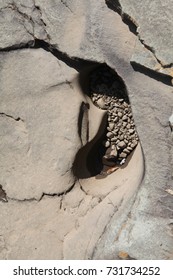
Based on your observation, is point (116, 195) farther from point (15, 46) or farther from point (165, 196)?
point (15, 46)

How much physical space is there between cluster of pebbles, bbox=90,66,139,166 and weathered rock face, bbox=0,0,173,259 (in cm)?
1

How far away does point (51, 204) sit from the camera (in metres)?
2.10

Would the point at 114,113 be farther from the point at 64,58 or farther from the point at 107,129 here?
the point at 64,58

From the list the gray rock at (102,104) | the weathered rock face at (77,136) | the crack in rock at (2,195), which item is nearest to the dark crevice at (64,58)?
the weathered rock face at (77,136)

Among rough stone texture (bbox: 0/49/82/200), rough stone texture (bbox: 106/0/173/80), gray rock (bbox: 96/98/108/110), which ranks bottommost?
rough stone texture (bbox: 0/49/82/200)

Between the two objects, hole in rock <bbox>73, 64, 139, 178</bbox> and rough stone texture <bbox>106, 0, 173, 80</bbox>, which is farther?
hole in rock <bbox>73, 64, 139, 178</bbox>

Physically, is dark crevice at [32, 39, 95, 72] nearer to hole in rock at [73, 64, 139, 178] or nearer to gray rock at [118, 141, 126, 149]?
hole in rock at [73, 64, 139, 178]

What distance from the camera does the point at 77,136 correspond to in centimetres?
207

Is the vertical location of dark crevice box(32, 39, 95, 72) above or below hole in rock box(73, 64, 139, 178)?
above

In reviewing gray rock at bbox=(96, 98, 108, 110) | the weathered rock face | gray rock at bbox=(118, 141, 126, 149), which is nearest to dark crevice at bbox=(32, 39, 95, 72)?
the weathered rock face

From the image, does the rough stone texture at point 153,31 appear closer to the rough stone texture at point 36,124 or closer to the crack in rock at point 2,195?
the rough stone texture at point 36,124

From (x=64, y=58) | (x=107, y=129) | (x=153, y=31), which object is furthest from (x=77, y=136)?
(x=153, y=31)

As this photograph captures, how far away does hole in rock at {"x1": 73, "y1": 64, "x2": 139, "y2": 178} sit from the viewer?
209 centimetres
